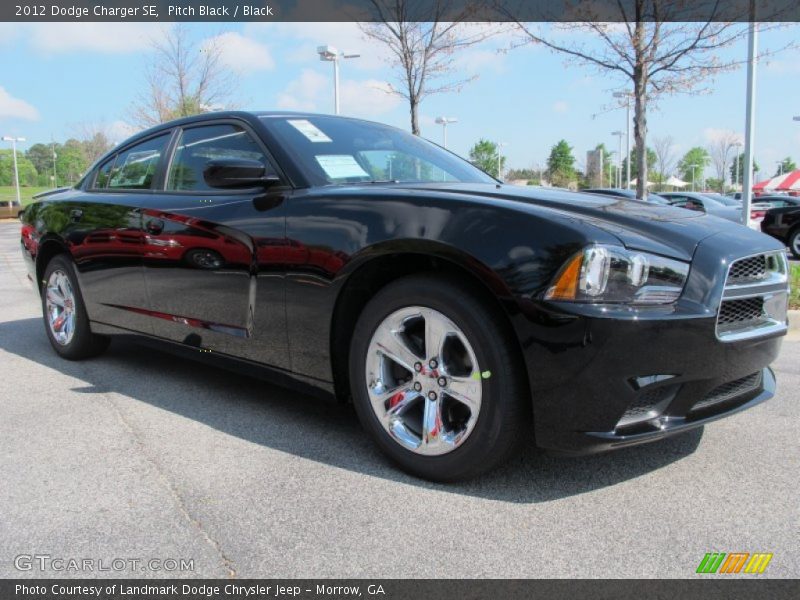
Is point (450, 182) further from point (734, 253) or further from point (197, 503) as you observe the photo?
point (197, 503)

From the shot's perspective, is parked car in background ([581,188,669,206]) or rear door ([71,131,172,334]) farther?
rear door ([71,131,172,334])

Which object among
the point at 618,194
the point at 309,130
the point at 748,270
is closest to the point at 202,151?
the point at 309,130

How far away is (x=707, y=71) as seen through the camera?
8344 mm

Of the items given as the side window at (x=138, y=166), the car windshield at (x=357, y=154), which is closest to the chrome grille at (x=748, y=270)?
the car windshield at (x=357, y=154)

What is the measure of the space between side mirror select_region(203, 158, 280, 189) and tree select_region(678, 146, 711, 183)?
10321cm

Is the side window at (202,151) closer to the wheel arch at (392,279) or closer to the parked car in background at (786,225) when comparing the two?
the wheel arch at (392,279)

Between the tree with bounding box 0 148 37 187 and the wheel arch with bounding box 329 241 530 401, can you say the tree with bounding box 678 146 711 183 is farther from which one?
the wheel arch with bounding box 329 241 530 401

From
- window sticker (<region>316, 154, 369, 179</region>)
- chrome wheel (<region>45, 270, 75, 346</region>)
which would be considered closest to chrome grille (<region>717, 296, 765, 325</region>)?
window sticker (<region>316, 154, 369, 179</region>)

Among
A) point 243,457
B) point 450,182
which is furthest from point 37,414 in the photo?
point 450,182

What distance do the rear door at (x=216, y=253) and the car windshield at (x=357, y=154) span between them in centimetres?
17

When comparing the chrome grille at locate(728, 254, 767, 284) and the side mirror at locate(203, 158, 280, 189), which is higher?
the side mirror at locate(203, 158, 280, 189)

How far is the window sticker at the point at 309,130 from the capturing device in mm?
3443

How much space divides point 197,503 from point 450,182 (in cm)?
195

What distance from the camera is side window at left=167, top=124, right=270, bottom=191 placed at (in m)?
3.51
